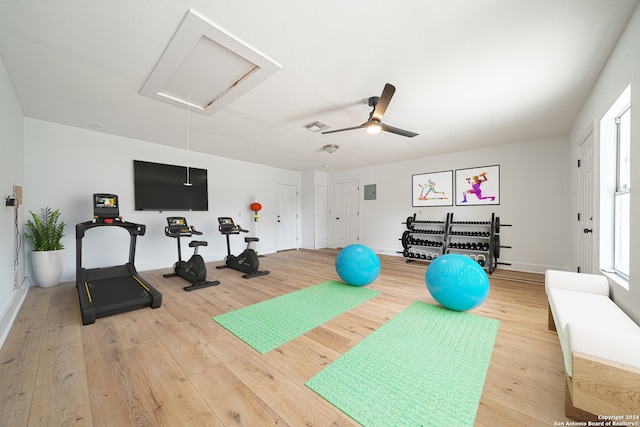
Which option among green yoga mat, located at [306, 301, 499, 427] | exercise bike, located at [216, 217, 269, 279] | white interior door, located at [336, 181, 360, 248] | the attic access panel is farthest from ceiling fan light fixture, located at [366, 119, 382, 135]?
white interior door, located at [336, 181, 360, 248]

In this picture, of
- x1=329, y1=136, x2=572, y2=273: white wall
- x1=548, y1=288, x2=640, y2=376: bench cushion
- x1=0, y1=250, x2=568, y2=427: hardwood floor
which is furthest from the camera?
x1=329, y1=136, x2=572, y2=273: white wall

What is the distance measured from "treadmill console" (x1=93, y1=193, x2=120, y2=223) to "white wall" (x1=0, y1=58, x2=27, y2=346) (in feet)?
2.54

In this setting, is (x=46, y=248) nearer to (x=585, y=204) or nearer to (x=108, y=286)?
(x=108, y=286)

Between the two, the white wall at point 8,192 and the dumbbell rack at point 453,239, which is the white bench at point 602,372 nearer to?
the dumbbell rack at point 453,239

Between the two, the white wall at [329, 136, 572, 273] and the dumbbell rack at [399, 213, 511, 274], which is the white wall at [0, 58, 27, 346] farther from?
the white wall at [329, 136, 572, 273]

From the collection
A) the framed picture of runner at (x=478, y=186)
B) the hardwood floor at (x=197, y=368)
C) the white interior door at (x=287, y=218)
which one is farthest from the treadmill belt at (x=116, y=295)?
the framed picture of runner at (x=478, y=186)

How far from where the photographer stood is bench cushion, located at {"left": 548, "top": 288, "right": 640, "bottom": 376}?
1.28 metres

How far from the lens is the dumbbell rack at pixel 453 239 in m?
5.00

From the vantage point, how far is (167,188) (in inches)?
204

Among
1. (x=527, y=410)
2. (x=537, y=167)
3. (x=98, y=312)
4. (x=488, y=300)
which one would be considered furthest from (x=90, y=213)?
(x=537, y=167)

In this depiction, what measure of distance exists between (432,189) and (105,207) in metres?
6.59

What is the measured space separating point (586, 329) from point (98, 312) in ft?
13.6

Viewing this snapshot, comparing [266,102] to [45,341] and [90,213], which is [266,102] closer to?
[45,341]

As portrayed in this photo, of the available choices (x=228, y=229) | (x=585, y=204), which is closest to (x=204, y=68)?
(x=228, y=229)
